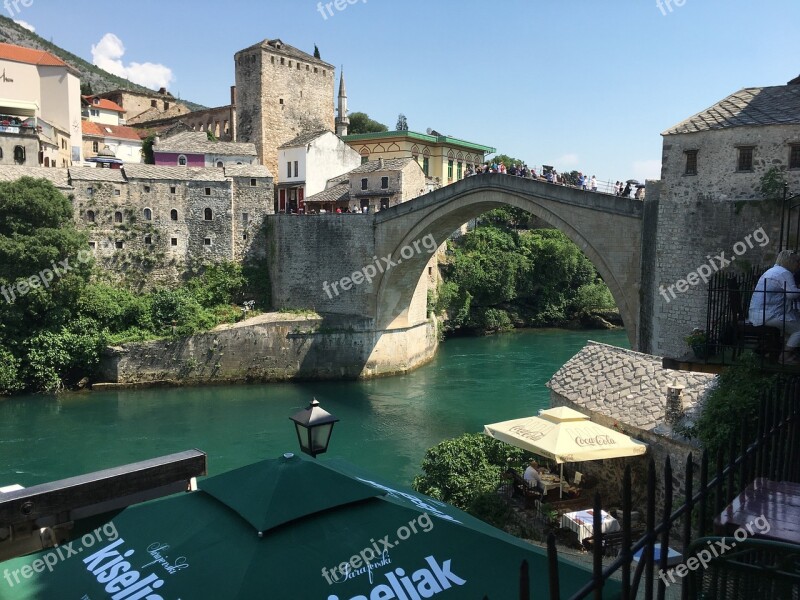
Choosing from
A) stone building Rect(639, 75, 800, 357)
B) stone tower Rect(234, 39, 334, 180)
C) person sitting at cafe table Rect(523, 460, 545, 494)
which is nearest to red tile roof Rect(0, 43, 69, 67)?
stone tower Rect(234, 39, 334, 180)

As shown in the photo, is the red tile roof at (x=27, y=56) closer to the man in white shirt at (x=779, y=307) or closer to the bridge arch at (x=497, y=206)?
the bridge arch at (x=497, y=206)

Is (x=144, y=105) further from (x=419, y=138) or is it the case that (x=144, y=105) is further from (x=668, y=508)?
(x=668, y=508)

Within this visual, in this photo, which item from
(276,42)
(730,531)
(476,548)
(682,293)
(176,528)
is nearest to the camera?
(730,531)

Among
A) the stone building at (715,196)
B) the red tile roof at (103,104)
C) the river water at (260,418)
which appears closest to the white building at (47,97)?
the red tile roof at (103,104)

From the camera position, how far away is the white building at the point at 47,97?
3459 cm

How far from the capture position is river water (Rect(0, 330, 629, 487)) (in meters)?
16.9

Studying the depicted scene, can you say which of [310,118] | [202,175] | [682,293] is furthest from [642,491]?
[310,118]

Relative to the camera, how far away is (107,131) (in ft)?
137

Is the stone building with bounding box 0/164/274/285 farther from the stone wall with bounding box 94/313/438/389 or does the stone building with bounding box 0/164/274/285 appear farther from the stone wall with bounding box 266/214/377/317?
the stone wall with bounding box 94/313/438/389

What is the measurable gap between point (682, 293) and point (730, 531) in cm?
1270

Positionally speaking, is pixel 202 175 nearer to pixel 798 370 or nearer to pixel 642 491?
pixel 642 491

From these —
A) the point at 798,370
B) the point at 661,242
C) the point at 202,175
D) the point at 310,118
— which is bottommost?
the point at 798,370

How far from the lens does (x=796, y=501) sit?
287 centimetres

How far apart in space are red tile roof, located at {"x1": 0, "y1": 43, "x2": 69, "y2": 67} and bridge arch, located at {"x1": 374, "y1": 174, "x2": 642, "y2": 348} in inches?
881
